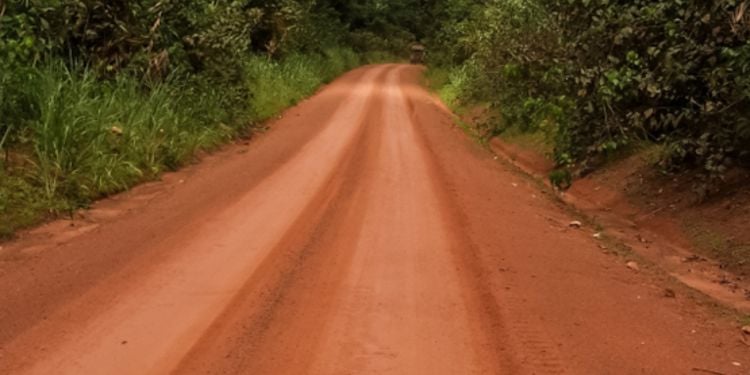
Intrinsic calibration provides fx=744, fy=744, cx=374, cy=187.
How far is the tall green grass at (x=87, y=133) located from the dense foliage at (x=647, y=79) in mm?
5444

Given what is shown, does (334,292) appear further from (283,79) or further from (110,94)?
(283,79)

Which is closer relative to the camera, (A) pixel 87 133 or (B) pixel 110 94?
(A) pixel 87 133

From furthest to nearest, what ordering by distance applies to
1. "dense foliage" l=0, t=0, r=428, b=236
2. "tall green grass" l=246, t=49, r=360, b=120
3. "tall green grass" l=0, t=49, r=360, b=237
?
"tall green grass" l=246, t=49, r=360, b=120 < "dense foliage" l=0, t=0, r=428, b=236 < "tall green grass" l=0, t=49, r=360, b=237

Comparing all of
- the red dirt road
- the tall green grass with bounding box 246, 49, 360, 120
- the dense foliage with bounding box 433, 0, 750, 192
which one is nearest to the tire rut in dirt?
the red dirt road

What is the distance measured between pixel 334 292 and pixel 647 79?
18.5 ft

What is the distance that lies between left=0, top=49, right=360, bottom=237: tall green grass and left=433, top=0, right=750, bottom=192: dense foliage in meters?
5.44

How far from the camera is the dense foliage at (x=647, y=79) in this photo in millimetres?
7957

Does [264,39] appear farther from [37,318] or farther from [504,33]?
[37,318]

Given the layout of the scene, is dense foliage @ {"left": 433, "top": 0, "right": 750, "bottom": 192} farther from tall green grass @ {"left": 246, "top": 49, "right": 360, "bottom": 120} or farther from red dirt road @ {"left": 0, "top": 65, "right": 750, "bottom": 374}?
tall green grass @ {"left": 246, "top": 49, "right": 360, "bottom": 120}

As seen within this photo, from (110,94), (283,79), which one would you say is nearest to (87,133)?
(110,94)

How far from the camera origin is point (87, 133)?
8.47 metres

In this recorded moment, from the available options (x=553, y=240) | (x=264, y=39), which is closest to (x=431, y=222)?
(x=553, y=240)

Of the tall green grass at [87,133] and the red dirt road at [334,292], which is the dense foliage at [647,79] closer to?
the red dirt road at [334,292]

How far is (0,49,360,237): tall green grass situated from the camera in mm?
7480
